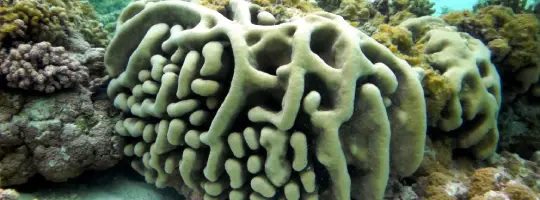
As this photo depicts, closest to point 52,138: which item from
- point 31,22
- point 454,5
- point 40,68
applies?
point 40,68

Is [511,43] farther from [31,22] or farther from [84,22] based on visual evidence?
[31,22]

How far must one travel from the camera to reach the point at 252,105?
2.48 metres

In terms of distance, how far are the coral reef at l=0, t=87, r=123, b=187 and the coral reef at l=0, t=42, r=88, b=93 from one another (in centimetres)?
12

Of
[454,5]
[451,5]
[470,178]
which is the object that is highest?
[470,178]

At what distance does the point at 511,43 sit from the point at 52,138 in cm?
486

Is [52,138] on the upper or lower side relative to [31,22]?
lower

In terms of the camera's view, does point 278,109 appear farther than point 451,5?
No

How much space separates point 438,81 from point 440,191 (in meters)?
0.94

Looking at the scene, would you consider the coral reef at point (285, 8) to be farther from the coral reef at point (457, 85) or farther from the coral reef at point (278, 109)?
the coral reef at point (457, 85)

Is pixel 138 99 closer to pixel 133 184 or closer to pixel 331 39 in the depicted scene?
pixel 133 184

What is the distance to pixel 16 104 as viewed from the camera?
2664 mm

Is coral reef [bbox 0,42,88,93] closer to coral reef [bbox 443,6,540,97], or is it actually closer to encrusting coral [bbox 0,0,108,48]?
encrusting coral [bbox 0,0,108,48]

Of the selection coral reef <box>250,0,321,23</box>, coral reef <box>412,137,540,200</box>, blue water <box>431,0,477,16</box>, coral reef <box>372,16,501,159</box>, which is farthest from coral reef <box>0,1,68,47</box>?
blue water <box>431,0,477,16</box>

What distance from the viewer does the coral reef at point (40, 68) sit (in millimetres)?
2609
